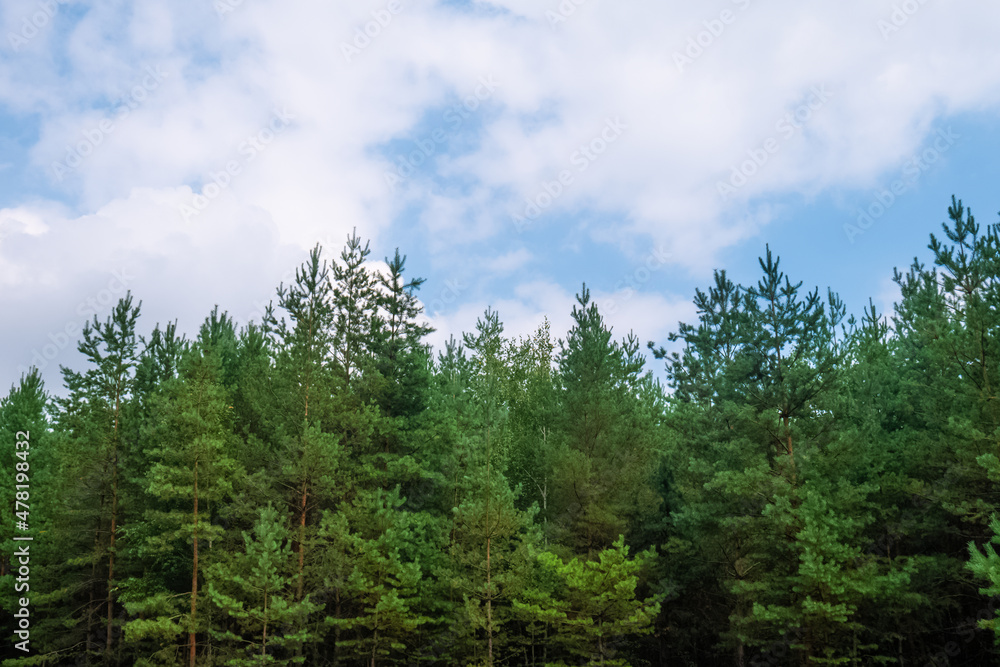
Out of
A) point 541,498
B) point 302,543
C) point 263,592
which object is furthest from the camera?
point 541,498

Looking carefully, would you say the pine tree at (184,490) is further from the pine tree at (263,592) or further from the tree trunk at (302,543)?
the tree trunk at (302,543)

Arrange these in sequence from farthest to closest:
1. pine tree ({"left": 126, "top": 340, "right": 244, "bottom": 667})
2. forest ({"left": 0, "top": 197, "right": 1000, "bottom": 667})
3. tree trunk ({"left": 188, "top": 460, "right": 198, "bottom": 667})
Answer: pine tree ({"left": 126, "top": 340, "right": 244, "bottom": 667}) → tree trunk ({"left": 188, "top": 460, "right": 198, "bottom": 667}) → forest ({"left": 0, "top": 197, "right": 1000, "bottom": 667})

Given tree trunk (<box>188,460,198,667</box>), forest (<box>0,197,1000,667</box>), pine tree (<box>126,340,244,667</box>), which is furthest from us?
pine tree (<box>126,340,244,667</box>)

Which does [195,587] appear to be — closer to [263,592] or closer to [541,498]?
[263,592]

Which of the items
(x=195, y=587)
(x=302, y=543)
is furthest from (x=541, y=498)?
(x=195, y=587)

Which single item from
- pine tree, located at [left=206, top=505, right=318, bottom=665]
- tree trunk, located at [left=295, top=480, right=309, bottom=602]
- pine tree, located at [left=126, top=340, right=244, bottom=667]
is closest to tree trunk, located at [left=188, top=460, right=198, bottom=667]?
pine tree, located at [left=126, top=340, right=244, bottom=667]

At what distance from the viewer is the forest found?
21.0 m

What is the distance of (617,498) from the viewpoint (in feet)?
88.4

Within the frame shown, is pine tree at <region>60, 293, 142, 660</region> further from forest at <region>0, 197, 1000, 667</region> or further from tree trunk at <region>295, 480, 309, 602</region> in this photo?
tree trunk at <region>295, 480, 309, 602</region>

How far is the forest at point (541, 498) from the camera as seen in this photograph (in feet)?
68.8

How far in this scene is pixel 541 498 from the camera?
108 ft

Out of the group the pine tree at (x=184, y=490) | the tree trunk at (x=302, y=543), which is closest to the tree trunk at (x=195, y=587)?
the pine tree at (x=184, y=490)

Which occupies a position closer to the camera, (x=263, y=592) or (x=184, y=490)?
(x=263, y=592)

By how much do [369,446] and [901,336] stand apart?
76.7 ft
